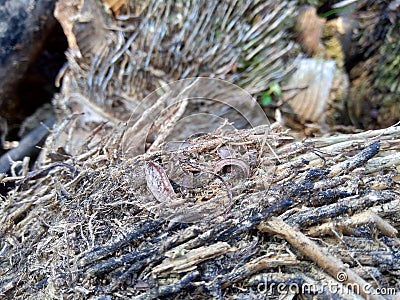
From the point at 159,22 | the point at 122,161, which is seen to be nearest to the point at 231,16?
the point at 159,22

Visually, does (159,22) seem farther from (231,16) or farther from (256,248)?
(256,248)

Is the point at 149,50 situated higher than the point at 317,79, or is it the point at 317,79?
the point at 149,50

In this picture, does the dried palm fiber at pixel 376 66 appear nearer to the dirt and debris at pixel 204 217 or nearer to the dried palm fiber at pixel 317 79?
the dried palm fiber at pixel 317 79

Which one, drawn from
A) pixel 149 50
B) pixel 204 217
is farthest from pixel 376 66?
pixel 204 217

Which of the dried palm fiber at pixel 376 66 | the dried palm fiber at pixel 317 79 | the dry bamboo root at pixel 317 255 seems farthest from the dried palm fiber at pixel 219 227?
the dried palm fiber at pixel 376 66

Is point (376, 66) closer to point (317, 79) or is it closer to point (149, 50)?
point (317, 79)

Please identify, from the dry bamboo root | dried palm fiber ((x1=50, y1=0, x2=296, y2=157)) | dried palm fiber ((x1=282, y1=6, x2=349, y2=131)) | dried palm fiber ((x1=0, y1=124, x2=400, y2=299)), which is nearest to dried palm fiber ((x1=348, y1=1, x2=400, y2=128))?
dried palm fiber ((x1=282, y1=6, x2=349, y2=131))
